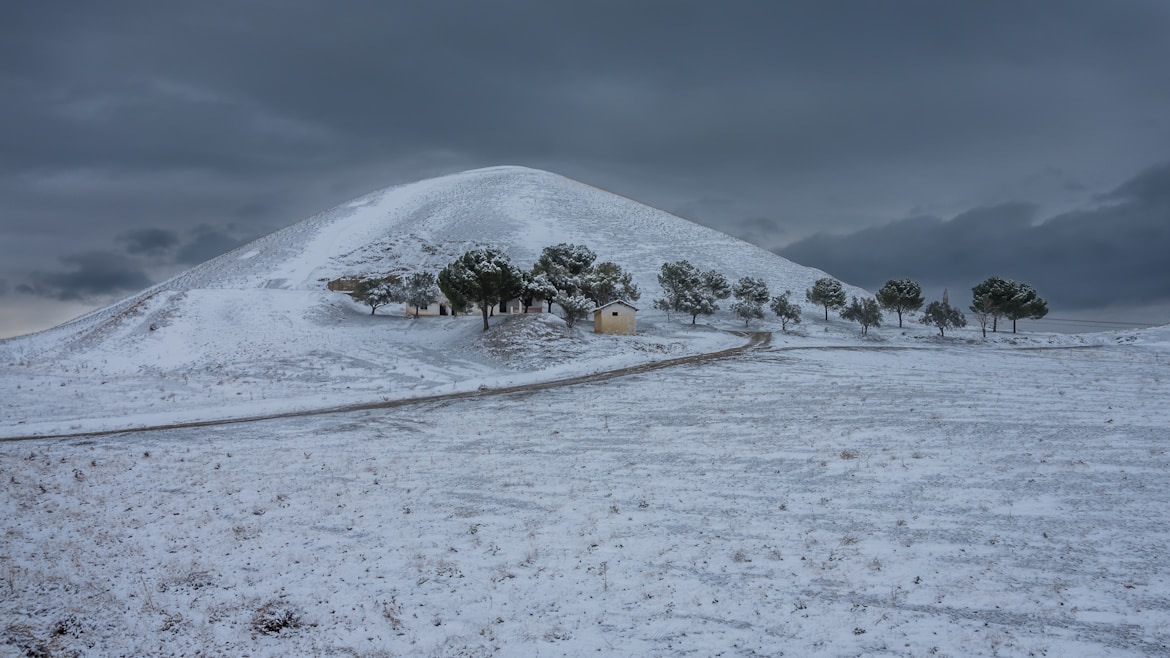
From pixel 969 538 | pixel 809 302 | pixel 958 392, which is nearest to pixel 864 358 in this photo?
pixel 958 392

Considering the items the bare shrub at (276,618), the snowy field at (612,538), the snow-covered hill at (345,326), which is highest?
the snow-covered hill at (345,326)

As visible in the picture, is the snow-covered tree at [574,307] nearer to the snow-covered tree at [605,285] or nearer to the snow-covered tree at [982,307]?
the snow-covered tree at [605,285]

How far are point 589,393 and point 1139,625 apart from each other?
79.9 feet

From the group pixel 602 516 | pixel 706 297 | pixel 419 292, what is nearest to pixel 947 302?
pixel 706 297

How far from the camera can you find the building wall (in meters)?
65.8

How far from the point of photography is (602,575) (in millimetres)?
11617

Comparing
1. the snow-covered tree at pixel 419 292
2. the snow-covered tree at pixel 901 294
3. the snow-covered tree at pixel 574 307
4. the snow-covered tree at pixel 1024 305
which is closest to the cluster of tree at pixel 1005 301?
the snow-covered tree at pixel 1024 305

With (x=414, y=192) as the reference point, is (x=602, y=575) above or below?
below

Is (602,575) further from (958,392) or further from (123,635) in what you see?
(958,392)

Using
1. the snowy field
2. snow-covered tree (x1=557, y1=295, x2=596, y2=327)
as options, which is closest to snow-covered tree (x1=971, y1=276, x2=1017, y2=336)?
snow-covered tree (x1=557, y1=295, x2=596, y2=327)

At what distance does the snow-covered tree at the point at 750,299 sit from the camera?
3236 inches

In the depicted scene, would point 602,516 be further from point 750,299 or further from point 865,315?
point 750,299

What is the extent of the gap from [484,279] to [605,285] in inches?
770

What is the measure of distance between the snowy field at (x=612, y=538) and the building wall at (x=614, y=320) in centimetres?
4019
